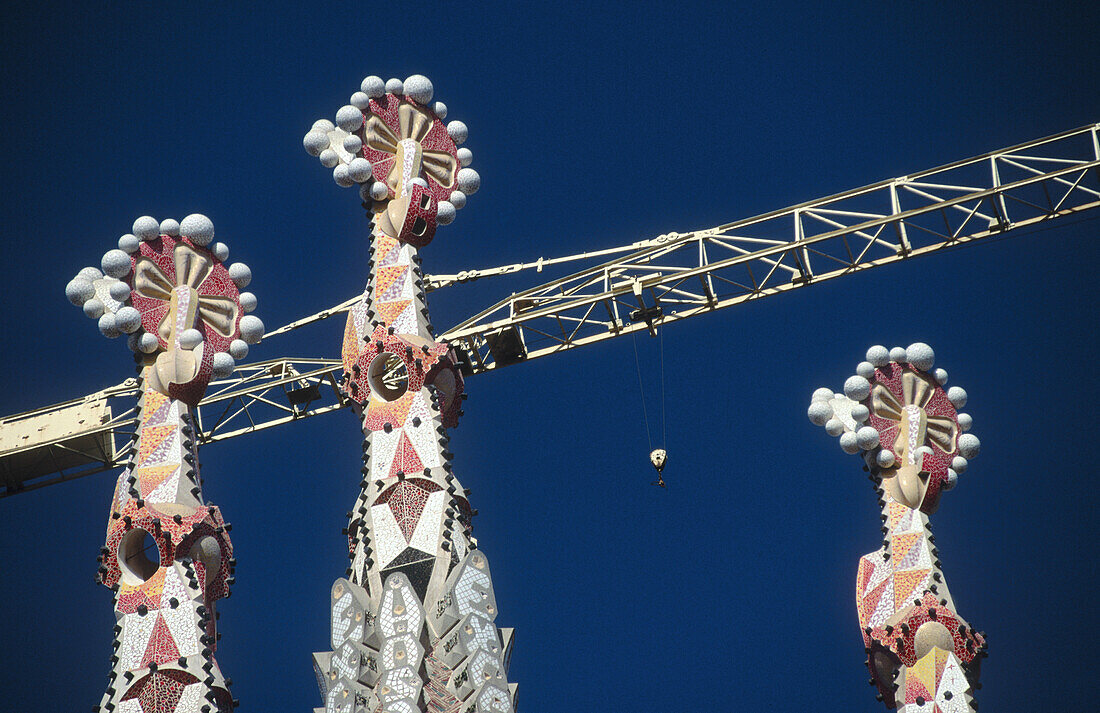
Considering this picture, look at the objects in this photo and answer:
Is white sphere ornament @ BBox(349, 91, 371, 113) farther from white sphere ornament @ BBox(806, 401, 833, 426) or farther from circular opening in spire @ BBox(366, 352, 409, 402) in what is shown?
white sphere ornament @ BBox(806, 401, 833, 426)

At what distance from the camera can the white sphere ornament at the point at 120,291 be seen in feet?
79.8

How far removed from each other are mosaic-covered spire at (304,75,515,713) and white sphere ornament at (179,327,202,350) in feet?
7.11

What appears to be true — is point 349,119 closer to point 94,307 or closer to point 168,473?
point 94,307

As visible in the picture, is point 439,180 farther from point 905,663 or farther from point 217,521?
point 905,663

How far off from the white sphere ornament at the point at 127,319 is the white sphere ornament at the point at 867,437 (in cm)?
997

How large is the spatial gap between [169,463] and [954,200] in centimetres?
1888

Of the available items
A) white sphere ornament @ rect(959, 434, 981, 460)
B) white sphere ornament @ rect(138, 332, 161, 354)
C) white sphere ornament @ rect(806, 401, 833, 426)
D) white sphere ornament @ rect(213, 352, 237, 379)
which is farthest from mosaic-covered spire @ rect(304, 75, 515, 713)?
white sphere ornament @ rect(959, 434, 981, 460)

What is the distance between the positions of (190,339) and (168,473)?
175cm

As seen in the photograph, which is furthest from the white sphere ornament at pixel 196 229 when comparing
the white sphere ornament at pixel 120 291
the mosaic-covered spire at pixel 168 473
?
the white sphere ornament at pixel 120 291

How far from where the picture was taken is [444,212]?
26484 mm

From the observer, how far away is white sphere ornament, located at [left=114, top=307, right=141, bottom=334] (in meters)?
24.1

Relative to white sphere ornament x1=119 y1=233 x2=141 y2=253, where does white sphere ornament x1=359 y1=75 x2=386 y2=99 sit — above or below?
above

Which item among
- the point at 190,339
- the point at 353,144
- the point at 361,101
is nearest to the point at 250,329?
the point at 190,339

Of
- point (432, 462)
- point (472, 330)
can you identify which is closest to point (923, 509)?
point (432, 462)
